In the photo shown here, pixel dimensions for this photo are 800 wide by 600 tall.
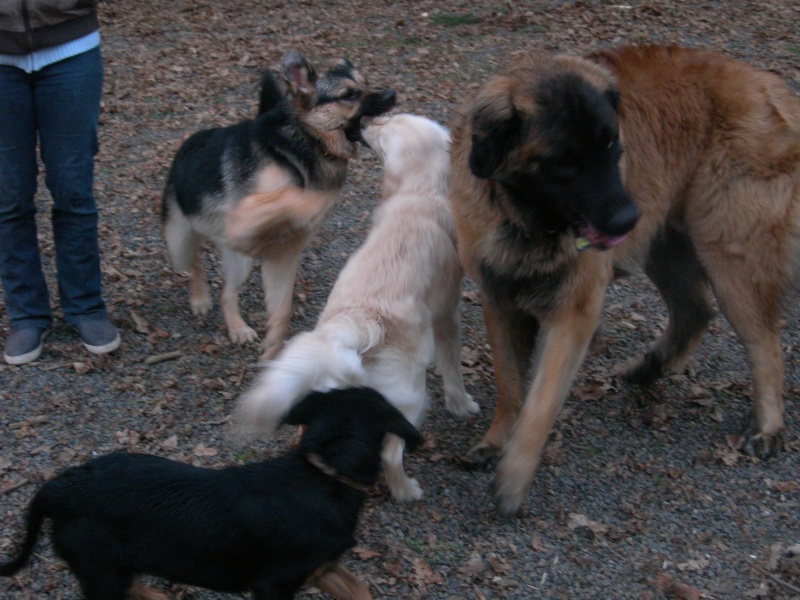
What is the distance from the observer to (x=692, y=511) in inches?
143

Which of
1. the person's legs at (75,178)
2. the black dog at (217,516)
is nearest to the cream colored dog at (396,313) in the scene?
the black dog at (217,516)

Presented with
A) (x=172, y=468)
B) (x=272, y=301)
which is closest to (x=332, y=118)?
(x=272, y=301)

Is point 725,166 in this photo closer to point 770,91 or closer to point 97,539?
point 770,91

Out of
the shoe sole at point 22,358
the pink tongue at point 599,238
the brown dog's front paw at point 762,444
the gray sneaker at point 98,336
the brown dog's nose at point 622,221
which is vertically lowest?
the shoe sole at point 22,358

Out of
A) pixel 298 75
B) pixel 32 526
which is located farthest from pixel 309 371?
pixel 298 75

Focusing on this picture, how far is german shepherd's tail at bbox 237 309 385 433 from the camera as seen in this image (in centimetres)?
293

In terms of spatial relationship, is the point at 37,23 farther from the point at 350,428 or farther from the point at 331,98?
the point at 350,428

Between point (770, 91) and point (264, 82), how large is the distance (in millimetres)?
2823

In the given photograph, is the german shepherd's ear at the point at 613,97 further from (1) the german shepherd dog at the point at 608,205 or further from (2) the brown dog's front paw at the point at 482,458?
(2) the brown dog's front paw at the point at 482,458

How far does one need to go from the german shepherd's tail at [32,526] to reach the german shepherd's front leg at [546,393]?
178 cm

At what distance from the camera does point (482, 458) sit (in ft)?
12.8

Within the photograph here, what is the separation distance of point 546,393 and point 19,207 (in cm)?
285

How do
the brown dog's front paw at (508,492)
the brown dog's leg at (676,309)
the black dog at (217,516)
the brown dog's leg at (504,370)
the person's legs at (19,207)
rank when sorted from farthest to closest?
the brown dog's leg at (676,309)
the person's legs at (19,207)
the brown dog's leg at (504,370)
the brown dog's front paw at (508,492)
the black dog at (217,516)

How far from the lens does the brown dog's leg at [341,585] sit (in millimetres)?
2844
